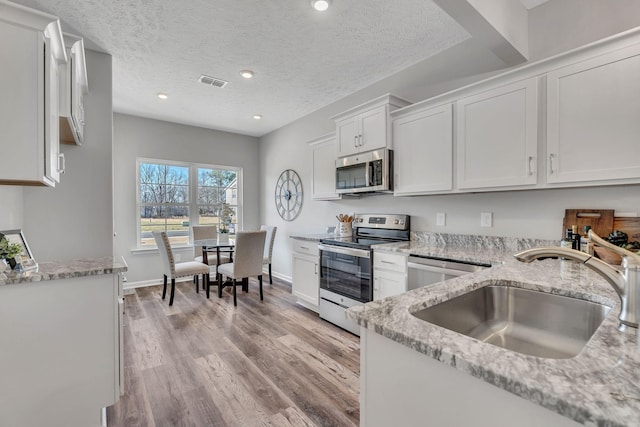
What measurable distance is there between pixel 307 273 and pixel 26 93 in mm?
2849

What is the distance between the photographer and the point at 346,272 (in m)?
3.07

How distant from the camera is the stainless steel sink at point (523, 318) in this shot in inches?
41.0

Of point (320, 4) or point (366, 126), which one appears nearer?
point (320, 4)

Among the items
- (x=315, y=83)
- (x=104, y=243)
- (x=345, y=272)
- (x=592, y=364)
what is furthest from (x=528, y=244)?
(x=104, y=243)

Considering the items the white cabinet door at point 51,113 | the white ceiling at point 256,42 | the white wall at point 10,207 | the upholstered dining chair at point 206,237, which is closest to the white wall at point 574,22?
the white ceiling at point 256,42

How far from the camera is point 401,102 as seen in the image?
302cm

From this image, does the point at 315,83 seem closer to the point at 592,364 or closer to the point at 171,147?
the point at 171,147

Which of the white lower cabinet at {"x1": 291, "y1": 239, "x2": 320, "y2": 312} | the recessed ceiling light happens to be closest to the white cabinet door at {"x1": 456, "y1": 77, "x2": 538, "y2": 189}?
the recessed ceiling light

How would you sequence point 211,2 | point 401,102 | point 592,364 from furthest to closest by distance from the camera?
point 401,102
point 211,2
point 592,364

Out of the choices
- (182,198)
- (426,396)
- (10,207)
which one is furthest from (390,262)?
(182,198)

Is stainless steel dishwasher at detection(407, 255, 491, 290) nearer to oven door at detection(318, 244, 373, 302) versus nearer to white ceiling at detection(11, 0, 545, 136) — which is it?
oven door at detection(318, 244, 373, 302)

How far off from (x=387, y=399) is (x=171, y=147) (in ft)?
17.3

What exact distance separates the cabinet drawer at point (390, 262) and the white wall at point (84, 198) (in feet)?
8.30

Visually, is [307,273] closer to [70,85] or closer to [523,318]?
[523,318]
